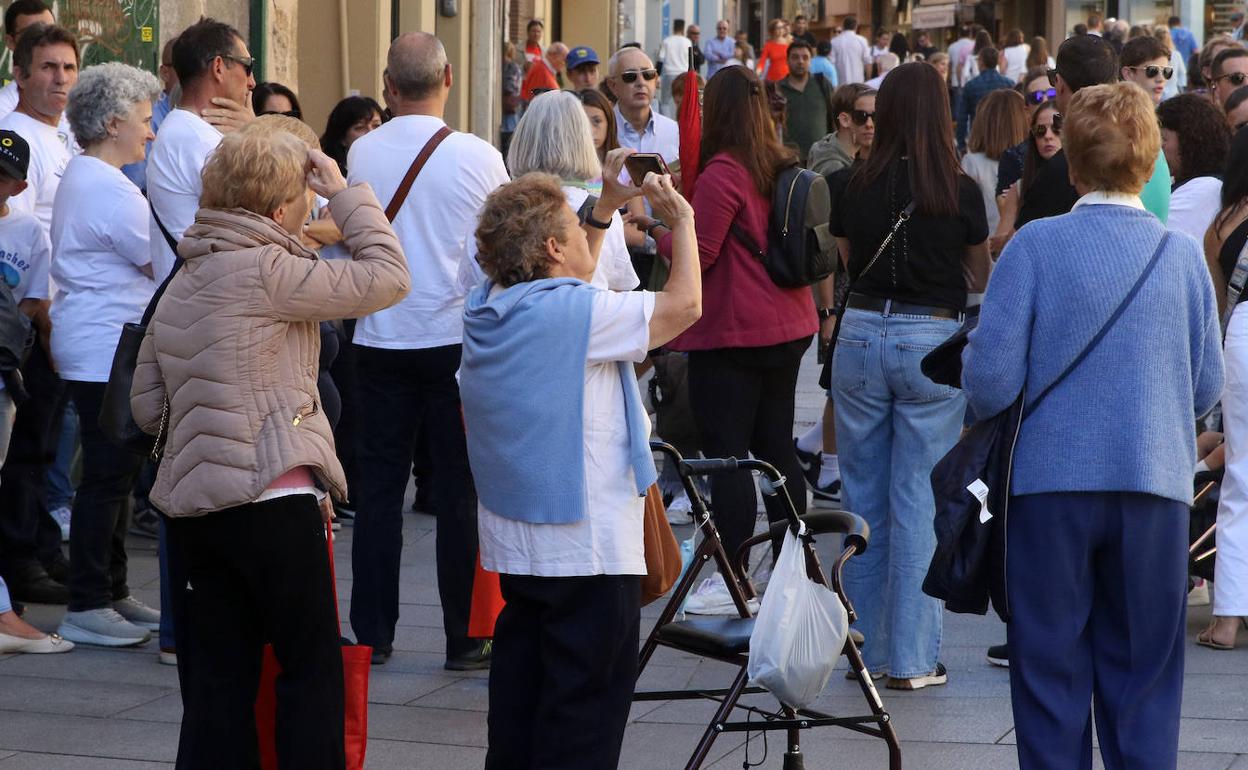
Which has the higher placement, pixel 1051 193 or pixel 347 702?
pixel 1051 193

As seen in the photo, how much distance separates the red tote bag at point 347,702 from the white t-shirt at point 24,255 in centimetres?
278

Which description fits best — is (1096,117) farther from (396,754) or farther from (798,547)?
(396,754)

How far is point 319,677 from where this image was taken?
13.9ft

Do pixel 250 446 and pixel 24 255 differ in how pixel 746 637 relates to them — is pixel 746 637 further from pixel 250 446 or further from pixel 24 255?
pixel 24 255

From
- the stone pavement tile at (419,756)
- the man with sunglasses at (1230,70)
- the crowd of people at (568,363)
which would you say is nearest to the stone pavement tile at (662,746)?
the stone pavement tile at (419,756)

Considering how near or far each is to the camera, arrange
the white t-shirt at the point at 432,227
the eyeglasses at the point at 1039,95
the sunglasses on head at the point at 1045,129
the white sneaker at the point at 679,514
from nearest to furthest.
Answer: the white t-shirt at the point at 432,227, the sunglasses on head at the point at 1045,129, the white sneaker at the point at 679,514, the eyeglasses at the point at 1039,95

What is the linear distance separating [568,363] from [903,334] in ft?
6.62

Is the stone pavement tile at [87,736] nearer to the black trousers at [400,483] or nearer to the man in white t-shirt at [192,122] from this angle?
the black trousers at [400,483]

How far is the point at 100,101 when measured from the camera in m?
6.36

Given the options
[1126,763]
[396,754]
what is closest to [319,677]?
[396,754]

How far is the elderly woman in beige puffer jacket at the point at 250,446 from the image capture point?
4.16 meters

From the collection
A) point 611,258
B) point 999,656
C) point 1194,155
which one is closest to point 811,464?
point 1194,155

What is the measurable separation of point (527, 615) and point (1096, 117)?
5.85 feet

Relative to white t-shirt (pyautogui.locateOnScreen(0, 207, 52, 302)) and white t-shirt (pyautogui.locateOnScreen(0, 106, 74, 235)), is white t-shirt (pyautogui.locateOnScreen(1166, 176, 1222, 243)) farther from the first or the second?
white t-shirt (pyautogui.locateOnScreen(0, 106, 74, 235))
